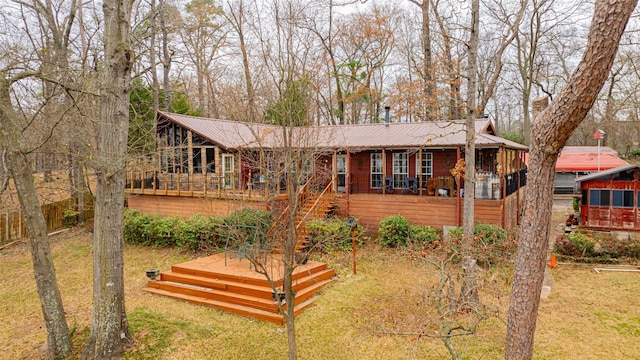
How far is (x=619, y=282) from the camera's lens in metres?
9.66

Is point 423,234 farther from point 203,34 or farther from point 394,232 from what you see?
point 203,34

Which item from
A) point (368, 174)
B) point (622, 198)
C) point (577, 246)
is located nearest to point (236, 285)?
point (368, 174)

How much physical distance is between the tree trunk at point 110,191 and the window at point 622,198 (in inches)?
654

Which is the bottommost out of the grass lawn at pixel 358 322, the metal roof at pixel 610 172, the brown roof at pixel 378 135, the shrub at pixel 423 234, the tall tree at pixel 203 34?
the grass lawn at pixel 358 322

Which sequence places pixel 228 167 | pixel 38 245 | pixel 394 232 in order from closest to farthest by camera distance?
pixel 38 245
pixel 394 232
pixel 228 167

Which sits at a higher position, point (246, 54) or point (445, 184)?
point (246, 54)

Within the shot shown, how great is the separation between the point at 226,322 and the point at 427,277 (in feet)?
18.2

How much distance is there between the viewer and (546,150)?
12.7 ft

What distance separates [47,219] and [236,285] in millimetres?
12224

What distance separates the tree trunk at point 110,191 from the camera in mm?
6258

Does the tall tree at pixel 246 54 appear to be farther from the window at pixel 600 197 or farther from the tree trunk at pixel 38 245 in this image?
the window at pixel 600 197

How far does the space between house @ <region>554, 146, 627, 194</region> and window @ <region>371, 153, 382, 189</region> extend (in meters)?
13.8

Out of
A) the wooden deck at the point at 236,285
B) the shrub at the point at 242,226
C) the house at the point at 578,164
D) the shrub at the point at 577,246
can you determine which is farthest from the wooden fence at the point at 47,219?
the house at the point at 578,164

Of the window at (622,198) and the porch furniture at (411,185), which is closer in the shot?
the window at (622,198)
